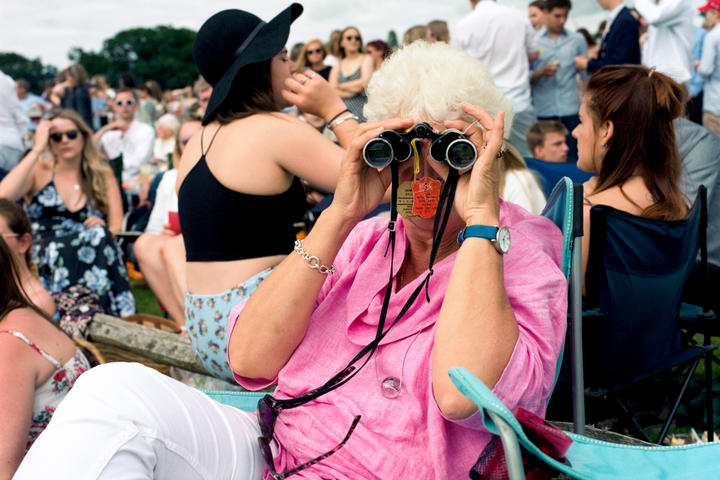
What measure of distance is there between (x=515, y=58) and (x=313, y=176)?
13.9ft

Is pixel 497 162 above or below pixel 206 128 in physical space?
above

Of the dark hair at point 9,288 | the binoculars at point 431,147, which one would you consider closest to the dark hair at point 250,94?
the dark hair at point 9,288

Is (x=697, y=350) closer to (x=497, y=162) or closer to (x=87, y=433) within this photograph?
(x=497, y=162)

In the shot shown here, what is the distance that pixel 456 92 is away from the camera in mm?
1853

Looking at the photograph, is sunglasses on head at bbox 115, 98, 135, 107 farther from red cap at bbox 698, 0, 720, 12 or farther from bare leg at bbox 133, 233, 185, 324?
red cap at bbox 698, 0, 720, 12

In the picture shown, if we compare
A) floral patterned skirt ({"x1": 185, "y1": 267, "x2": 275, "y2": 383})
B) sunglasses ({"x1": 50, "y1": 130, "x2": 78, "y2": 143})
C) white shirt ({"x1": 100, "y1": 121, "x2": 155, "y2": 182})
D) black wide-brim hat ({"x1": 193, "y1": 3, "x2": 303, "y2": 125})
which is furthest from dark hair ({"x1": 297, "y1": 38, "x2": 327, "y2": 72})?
floral patterned skirt ({"x1": 185, "y1": 267, "x2": 275, "y2": 383})

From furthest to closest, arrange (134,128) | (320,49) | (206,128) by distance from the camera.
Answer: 1. (134,128)
2. (320,49)
3. (206,128)

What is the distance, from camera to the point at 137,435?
1557 mm

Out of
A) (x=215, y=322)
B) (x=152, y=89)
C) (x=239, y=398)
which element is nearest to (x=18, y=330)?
(x=215, y=322)

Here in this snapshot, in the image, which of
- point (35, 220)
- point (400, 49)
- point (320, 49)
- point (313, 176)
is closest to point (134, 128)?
point (320, 49)

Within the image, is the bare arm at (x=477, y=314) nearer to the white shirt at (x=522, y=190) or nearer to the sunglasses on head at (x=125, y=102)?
the white shirt at (x=522, y=190)

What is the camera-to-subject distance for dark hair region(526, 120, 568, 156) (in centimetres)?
550

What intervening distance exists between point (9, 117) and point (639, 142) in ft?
25.5

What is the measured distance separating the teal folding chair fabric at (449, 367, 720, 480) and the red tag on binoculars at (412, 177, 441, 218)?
0.53m
